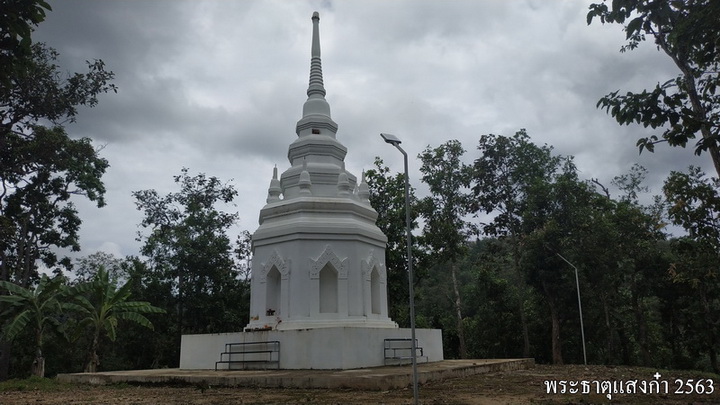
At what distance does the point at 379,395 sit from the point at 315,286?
283 inches

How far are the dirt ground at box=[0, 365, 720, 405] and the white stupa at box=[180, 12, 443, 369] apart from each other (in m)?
3.09

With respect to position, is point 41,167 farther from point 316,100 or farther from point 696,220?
point 696,220

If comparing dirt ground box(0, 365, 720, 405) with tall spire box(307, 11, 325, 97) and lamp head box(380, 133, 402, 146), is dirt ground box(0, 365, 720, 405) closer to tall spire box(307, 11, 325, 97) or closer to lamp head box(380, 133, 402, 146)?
lamp head box(380, 133, 402, 146)

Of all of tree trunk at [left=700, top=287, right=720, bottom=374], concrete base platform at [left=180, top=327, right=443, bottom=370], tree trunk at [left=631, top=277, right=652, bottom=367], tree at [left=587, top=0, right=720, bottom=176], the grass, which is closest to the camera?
tree at [left=587, top=0, right=720, bottom=176]

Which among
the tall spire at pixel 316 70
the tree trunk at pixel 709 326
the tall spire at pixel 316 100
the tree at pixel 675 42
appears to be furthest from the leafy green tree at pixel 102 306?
the tree trunk at pixel 709 326

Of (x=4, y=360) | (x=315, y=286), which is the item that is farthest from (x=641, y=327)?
(x=4, y=360)

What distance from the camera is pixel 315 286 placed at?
17297 millimetres

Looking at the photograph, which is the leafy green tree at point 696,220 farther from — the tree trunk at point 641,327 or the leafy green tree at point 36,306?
the leafy green tree at point 36,306

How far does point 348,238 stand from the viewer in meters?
18.0

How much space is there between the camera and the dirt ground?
31.4 ft

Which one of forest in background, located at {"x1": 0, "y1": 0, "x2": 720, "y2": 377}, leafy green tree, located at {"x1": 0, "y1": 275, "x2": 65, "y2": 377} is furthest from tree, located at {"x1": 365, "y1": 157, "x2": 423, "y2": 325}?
leafy green tree, located at {"x1": 0, "y1": 275, "x2": 65, "y2": 377}

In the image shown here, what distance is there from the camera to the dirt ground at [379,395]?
377 inches

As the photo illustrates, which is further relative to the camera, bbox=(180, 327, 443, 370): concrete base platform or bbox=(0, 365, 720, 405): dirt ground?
bbox=(180, 327, 443, 370): concrete base platform

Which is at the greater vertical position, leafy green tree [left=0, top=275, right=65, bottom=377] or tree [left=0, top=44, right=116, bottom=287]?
tree [left=0, top=44, right=116, bottom=287]
